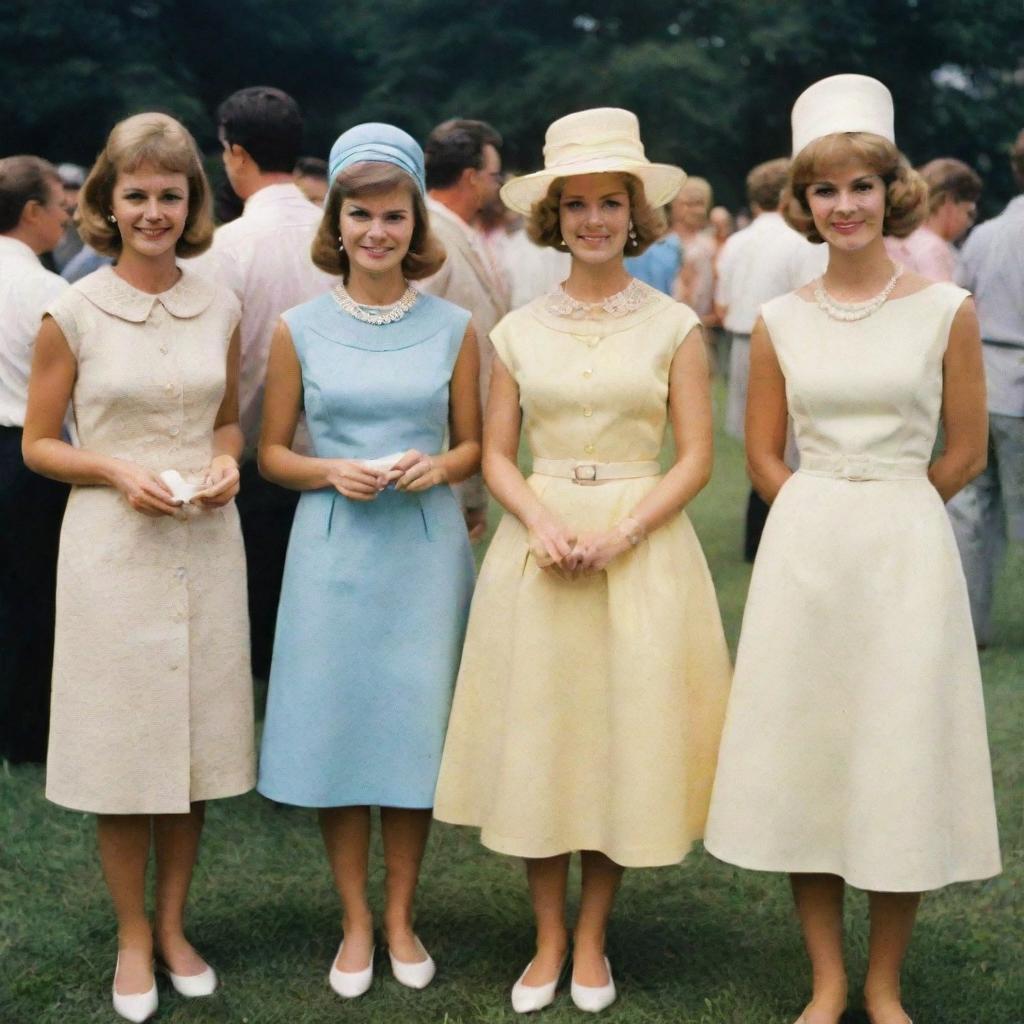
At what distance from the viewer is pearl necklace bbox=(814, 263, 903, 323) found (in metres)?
4.08

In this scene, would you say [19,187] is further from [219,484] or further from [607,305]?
[607,305]

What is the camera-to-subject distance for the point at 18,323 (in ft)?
20.2

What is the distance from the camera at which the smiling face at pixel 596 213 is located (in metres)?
4.31

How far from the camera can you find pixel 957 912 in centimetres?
514

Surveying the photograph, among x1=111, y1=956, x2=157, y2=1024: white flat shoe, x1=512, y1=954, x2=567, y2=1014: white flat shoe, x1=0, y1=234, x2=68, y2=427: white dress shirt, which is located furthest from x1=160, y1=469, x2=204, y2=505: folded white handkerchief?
x1=0, y1=234, x2=68, y2=427: white dress shirt

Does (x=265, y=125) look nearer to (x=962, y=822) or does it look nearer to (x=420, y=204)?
(x=420, y=204)

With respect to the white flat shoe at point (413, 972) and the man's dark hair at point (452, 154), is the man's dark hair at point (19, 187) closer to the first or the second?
the man's dark hair at point (452, 154)

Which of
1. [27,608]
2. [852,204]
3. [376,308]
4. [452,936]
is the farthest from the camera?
[27,608]

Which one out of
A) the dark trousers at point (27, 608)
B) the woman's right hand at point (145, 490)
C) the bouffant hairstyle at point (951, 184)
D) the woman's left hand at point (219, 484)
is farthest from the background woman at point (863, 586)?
the bouffant hairstyle at point (951, 184)

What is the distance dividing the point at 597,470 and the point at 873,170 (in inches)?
39.9

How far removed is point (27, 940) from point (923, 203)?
10.8 ft

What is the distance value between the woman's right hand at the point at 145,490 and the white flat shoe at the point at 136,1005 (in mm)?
1294

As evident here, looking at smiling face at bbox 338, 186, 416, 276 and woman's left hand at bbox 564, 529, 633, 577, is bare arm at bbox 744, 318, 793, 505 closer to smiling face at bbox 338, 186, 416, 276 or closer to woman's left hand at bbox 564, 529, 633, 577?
woman's left hand at bbox 564, 529, 633, 577

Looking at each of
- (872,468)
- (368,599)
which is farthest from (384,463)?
(872,468)
